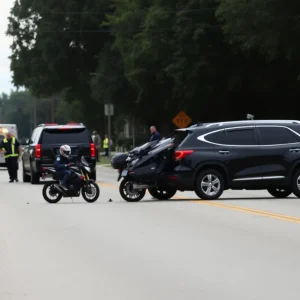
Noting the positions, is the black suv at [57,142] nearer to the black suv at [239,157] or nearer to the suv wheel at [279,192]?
the suv wheel at [279,192]

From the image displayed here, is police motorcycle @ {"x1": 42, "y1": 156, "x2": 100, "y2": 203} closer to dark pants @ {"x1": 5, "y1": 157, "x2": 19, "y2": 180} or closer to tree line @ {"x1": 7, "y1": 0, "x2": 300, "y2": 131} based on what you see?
dark pants @ {"x1": 5, "y1": 157, "x2": 19, "y2": 180}

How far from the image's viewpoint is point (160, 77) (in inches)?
2421

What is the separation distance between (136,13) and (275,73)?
10.8m

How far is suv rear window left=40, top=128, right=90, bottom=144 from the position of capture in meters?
35.2

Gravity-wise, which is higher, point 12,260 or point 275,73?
point 275,73

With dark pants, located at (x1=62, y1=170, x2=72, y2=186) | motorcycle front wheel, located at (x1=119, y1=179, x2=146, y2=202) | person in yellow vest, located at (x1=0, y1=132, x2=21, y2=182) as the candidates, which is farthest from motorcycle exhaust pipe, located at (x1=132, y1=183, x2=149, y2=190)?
person in yellow vest, located at (x1=0, y1=132, x2=21, y2=182)

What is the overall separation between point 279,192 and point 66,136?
1053 cm

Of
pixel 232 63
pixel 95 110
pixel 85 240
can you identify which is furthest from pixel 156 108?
pixel 85 240

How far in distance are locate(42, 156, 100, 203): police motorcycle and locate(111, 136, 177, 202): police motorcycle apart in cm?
64

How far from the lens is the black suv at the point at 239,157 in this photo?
24.7m

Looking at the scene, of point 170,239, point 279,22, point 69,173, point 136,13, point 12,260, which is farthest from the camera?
point 136,13

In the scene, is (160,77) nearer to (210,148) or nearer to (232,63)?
(232,63)

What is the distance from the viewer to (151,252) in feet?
43.9

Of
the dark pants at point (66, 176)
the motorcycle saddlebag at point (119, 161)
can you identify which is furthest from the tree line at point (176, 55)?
the dark pants at point (66, 176)
